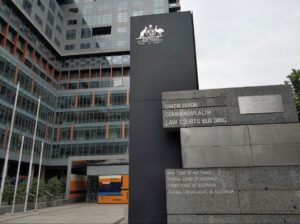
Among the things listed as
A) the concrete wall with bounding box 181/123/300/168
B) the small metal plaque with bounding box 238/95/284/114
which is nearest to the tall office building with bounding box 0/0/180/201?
the concrete wall with bounding box 181/123/300/168

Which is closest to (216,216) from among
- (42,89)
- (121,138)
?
(121,138)

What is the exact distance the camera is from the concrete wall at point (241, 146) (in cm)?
972

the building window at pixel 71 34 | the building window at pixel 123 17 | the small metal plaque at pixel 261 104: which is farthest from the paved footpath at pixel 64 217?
the building window at pixel 123 17

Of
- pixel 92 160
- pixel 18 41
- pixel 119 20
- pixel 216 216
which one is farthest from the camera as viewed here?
pixel 119 20

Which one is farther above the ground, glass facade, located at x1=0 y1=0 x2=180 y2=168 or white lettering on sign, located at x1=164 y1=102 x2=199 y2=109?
glass facade, located at x1=0 y1=0 x2=180 y2=168

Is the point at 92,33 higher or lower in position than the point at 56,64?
higher

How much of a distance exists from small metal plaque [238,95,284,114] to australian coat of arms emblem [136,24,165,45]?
5329mm

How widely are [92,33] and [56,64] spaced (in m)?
16.5

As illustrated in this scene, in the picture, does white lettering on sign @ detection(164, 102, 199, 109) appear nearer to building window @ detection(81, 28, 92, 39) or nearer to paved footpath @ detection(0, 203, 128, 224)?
paved footpath @ detection(0, 203, 128, 224)

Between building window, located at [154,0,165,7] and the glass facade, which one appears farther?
building window, located at [154,0,165,7]

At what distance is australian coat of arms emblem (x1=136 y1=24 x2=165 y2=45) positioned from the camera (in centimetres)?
1303

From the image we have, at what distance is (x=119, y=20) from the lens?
82812 millimetres

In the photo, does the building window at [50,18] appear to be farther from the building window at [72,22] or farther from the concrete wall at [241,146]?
the concrete wall at [241,146]

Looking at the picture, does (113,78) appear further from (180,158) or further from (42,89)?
(180,158)
